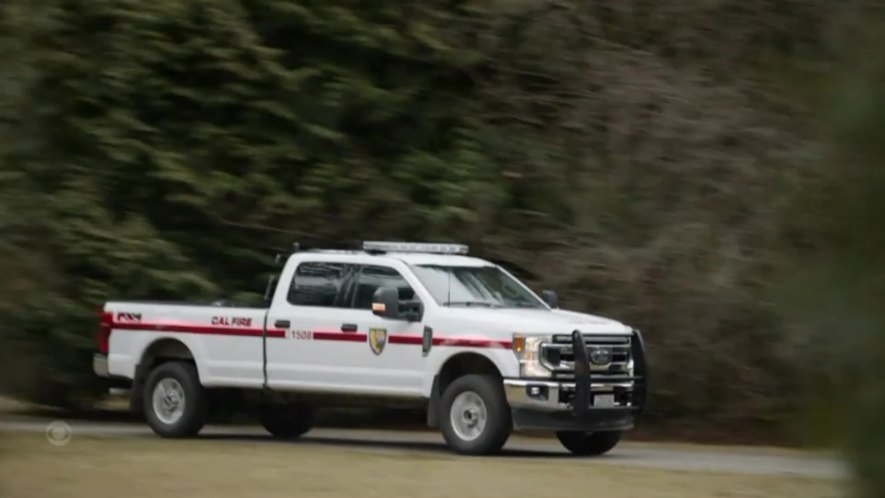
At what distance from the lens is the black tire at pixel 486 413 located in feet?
58.6

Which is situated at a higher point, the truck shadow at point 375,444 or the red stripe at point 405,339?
the red stripe at point 405,339

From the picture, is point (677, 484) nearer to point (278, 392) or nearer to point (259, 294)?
point (278, 392)

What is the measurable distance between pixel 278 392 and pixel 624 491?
5.36 metres

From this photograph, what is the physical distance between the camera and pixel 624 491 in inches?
602

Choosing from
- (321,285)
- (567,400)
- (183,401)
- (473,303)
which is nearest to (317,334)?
(321,285)

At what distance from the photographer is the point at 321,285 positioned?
1936 cm

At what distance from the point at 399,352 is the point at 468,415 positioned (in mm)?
1034

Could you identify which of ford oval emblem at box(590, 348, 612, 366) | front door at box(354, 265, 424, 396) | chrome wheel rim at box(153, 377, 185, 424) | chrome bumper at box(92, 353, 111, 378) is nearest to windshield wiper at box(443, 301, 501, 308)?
front door at box(354, 265, 424, 396)

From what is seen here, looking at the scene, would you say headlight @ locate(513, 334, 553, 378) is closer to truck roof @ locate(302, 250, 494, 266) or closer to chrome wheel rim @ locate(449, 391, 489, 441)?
chrome wheel rim @ locate(449, 391, 489, 441)

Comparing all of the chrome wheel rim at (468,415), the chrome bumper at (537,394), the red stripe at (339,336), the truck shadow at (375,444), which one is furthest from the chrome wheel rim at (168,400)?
the chrome bumper at (537,394)

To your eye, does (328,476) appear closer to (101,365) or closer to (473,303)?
(473,303)

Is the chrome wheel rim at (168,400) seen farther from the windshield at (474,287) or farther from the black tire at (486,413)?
the black tire at (486,413)

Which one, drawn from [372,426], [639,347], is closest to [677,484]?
[639,347]

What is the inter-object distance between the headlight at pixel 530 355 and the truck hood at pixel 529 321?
7 cm
